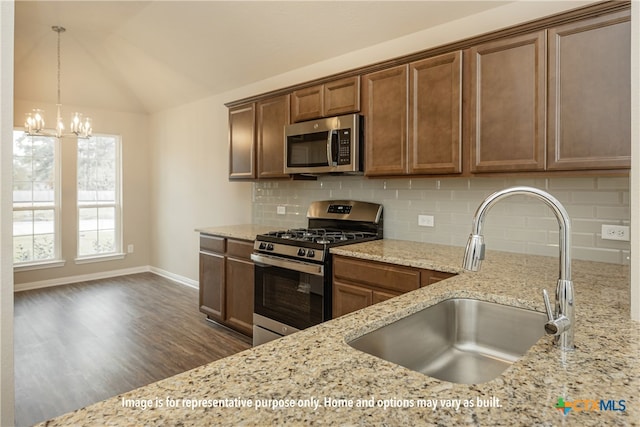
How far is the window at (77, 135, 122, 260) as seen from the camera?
231 inches

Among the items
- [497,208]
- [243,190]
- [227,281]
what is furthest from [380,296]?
[243,190]

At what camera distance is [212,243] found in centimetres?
385

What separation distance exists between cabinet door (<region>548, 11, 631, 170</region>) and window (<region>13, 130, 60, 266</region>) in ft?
20.3

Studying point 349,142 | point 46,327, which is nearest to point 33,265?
point 46,327

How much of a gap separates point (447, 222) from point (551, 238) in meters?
0.69

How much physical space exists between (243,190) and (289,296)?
2.08m

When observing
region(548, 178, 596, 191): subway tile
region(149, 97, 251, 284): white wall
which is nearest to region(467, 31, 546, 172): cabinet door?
region(548, 178, 596, 191): subway tile

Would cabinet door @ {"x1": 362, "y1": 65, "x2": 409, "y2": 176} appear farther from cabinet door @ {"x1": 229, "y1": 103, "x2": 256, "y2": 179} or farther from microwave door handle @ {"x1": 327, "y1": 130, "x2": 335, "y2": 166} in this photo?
cabinet door @ {"x1": 229, "y1": 103, "x2": 256, "y2": 179}

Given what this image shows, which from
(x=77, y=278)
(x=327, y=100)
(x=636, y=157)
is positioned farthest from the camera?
(x=77, y=278)

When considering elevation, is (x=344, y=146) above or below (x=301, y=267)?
above

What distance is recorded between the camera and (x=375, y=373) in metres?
0.82

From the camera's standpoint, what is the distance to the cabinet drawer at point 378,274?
231 cm

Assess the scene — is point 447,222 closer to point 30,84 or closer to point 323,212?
point 323,212

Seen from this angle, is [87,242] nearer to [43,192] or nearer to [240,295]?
[43,192]
